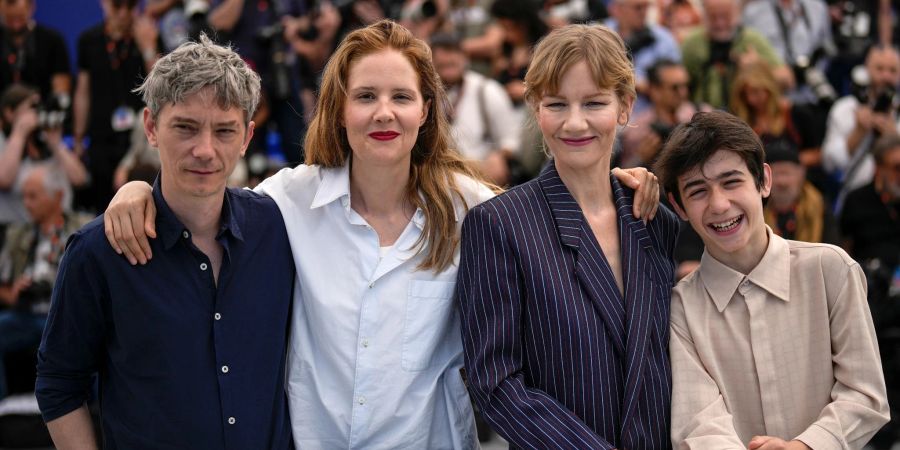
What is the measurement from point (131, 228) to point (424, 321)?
0.86 metres

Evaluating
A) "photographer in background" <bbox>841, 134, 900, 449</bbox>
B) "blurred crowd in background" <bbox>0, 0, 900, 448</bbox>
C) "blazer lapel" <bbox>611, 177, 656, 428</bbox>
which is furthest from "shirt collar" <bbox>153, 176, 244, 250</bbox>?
"photographer in background" <bbox>841, 134, 900, 449</bbox>

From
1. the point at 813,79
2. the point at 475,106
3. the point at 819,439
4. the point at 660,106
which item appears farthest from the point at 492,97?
the point at 819,439

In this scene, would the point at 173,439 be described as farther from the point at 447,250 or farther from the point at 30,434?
the point at 30,434

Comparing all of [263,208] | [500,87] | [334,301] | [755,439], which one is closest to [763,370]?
[755,439]

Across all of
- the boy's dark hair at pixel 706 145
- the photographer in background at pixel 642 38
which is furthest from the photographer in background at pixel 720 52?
the boy's dark hair at pixel 706 145

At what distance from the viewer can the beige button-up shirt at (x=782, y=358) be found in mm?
A: 3195

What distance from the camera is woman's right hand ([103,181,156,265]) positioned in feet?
Answer: 10.5

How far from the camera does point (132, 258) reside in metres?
3.20

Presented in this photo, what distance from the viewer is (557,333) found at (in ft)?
10.6

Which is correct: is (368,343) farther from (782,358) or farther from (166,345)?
(782,358)

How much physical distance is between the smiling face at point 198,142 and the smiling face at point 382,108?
1.25 ft

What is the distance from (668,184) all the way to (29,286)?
4474 mm

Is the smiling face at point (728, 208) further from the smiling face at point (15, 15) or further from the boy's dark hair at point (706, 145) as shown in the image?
the smiling face at point (15, 15)

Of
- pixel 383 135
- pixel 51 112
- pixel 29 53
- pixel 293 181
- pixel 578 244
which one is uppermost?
pixel 29 53
